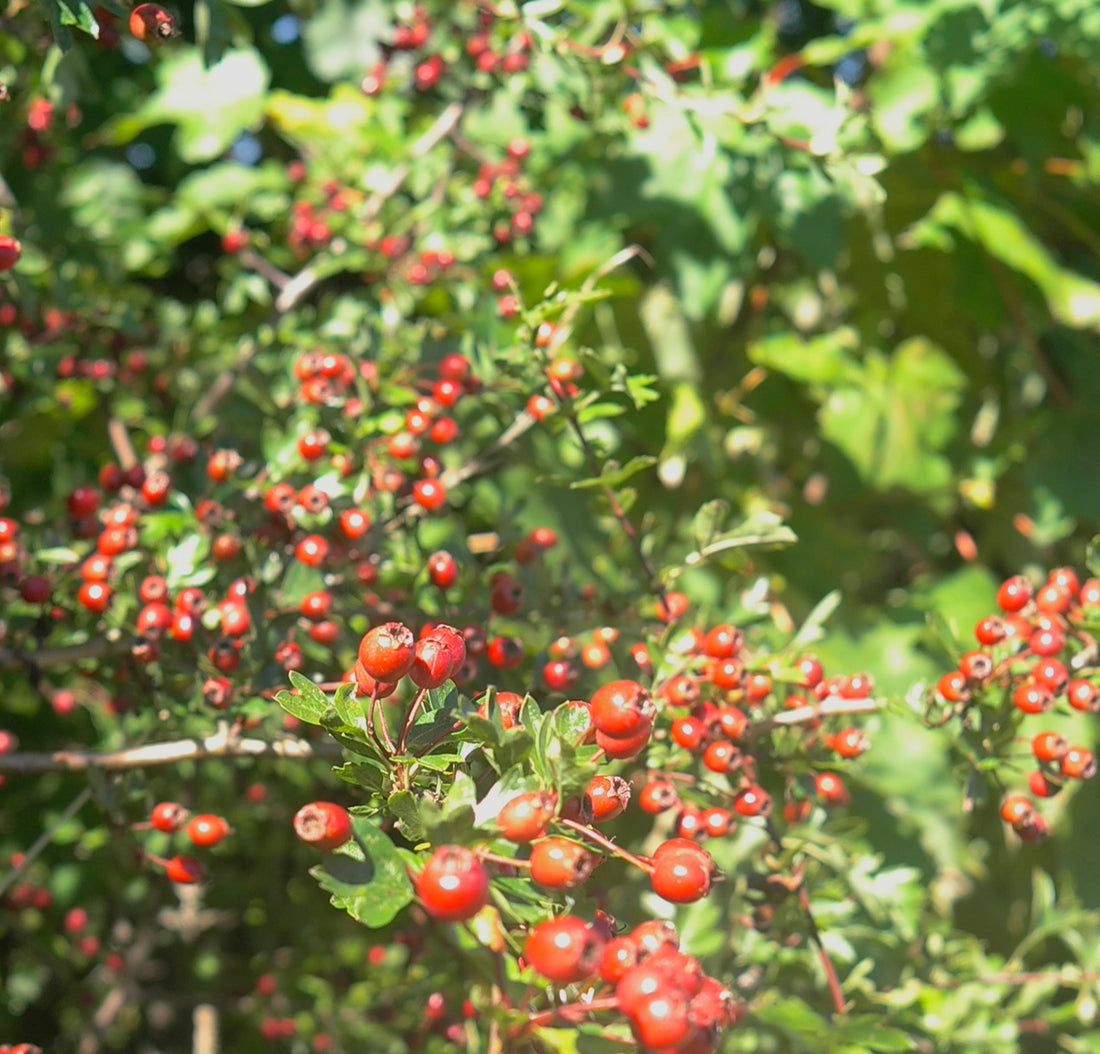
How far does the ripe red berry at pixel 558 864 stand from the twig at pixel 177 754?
50cm

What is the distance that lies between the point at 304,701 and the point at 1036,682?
0.91 metres

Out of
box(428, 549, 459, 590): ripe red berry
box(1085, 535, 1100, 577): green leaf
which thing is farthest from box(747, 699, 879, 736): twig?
box(428, 549, 459, 590): ripe red berry

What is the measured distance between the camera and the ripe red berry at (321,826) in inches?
38.6

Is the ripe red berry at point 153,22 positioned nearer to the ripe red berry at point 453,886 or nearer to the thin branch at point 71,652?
the thin branch at point 71,652

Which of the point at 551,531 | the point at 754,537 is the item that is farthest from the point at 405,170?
the point at 754,537

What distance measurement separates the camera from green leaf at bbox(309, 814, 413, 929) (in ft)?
3.13

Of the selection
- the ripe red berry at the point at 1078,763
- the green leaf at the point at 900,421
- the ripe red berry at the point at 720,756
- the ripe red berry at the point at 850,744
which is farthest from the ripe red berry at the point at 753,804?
the green leaf at the point at 900,421

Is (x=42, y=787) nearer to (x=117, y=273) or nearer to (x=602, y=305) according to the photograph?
(x=117, y=273)

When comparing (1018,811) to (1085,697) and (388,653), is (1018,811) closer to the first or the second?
(1085,697)

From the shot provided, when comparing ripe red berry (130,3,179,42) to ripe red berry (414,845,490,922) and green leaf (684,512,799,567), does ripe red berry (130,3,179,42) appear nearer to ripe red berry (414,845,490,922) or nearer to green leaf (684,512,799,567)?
green leaf (684,512,799,567)

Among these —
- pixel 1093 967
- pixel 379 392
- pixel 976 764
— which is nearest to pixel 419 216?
pixel 379 392

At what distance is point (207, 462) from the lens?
1786 mm

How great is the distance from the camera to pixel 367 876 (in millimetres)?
985

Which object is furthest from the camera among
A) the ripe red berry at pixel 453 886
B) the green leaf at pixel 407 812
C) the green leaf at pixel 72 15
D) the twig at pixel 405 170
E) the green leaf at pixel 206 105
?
the green leaf at pixel 206 105
